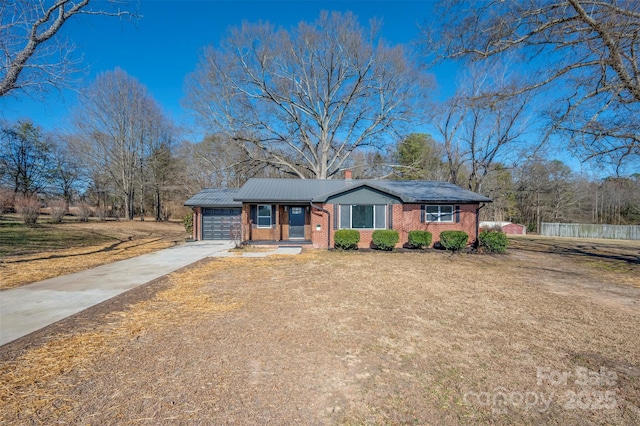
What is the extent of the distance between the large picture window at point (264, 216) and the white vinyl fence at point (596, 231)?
32.0 m

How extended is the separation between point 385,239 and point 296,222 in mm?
5155

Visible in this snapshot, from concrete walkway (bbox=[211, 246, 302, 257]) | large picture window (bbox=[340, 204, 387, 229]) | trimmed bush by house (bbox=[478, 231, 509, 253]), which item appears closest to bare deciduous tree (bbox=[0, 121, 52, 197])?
concrete walkway (bbox=[211, 246, 302, 257])

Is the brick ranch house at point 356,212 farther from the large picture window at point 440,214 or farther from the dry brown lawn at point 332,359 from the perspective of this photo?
the dry brown lawn at point 332,359

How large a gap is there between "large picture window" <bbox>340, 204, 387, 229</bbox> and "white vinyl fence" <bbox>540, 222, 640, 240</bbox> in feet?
90.8

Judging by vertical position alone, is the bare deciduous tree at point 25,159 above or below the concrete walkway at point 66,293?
above

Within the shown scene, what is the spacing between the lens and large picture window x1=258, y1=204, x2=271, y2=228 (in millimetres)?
15109

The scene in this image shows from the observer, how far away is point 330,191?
48.9ft

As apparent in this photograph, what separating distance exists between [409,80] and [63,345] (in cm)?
2501

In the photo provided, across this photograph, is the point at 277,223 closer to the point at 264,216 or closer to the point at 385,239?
the point at 264,216

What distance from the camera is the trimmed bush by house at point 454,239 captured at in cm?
1290

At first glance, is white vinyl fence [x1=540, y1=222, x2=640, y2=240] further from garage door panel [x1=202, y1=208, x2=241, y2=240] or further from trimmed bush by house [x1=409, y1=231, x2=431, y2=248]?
garage door panel [x1=202, y1=208, x2=241, y2=240]

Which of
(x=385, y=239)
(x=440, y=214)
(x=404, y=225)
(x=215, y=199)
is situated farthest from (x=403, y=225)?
(x=215, y=199)

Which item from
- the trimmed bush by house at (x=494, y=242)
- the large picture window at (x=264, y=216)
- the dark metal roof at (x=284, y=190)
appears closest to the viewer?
the trimmed bush by house at (x=494, y=242)

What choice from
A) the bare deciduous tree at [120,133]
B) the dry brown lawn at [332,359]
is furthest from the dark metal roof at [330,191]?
the bare deciduous tree at [120,133]
